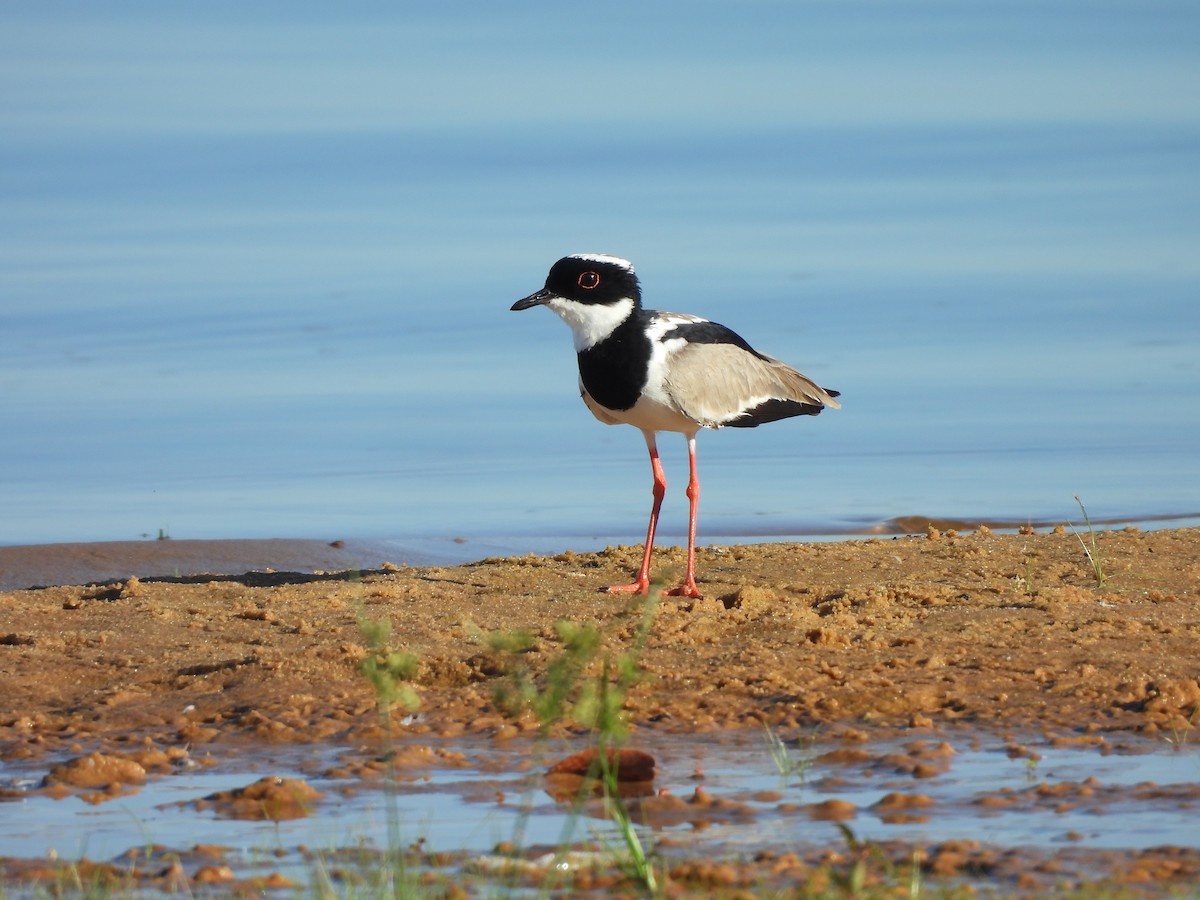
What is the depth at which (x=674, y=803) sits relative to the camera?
444 cm

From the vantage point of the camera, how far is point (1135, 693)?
5.42 m

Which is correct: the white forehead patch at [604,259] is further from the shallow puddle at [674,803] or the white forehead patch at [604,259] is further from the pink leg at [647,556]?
the shallow puddle at [674,803]

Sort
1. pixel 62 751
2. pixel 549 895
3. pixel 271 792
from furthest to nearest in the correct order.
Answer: pixel 62 751
pixel 271 792
pixel 549 895

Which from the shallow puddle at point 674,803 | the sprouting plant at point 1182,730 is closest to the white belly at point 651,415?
the shallow puddle at point 674,803

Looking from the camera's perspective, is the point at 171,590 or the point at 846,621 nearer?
the point at 846,621

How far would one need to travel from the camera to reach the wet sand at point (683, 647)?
212 inches

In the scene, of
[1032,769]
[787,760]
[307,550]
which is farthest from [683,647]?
[307,550]

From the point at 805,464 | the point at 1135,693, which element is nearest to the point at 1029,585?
the point at 1135,693

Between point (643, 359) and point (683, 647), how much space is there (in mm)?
2528

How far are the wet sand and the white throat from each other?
3.93ft

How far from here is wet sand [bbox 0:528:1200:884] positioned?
5.38 meters

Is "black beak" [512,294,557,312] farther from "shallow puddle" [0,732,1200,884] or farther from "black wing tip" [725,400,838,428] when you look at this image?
"shallow puddle" [0,732,1200,884]

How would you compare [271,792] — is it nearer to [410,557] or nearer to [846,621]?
[846,621]

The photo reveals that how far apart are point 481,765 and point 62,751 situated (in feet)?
4.44
